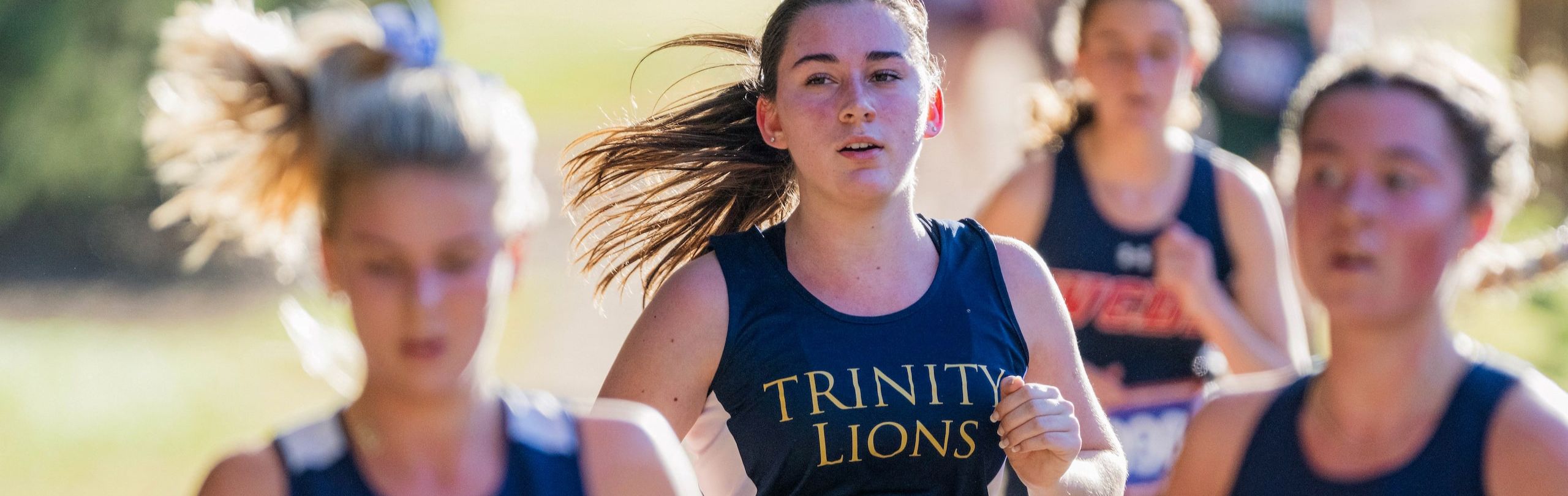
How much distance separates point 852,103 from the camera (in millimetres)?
2873

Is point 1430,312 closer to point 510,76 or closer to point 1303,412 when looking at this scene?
point 1303,412

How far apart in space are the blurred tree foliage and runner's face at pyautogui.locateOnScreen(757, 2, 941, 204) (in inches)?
344

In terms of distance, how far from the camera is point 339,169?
6.40 ft

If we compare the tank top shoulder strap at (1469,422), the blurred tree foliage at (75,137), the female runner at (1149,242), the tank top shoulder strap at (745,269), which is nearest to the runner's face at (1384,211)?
the tank top shoulder strap at (1469,422)

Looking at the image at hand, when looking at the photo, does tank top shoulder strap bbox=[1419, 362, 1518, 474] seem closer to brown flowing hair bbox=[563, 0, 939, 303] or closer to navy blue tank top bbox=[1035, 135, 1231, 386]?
brown flowing hair bbox=[563, 0, 939, 303]

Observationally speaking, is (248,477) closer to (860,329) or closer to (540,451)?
(540,451)

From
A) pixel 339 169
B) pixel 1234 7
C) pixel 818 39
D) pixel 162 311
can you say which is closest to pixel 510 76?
pixel 162 311

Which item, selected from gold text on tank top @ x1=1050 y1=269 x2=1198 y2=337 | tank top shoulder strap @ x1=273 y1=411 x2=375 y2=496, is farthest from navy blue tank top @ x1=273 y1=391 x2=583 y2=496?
gold text on tank top @ x1=1050 y1=269 x2=1198 y2=337

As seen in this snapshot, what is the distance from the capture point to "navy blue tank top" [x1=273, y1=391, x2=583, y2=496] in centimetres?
201

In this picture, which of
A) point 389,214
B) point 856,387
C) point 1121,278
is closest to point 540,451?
point 389,214

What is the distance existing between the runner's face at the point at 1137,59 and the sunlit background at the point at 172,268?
291cm

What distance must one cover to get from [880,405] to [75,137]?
993 cm

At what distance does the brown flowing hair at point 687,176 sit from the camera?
132 inches

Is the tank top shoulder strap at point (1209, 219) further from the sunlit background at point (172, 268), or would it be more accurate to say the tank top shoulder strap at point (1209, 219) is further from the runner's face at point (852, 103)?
the sunlit background at point (172, 268)
